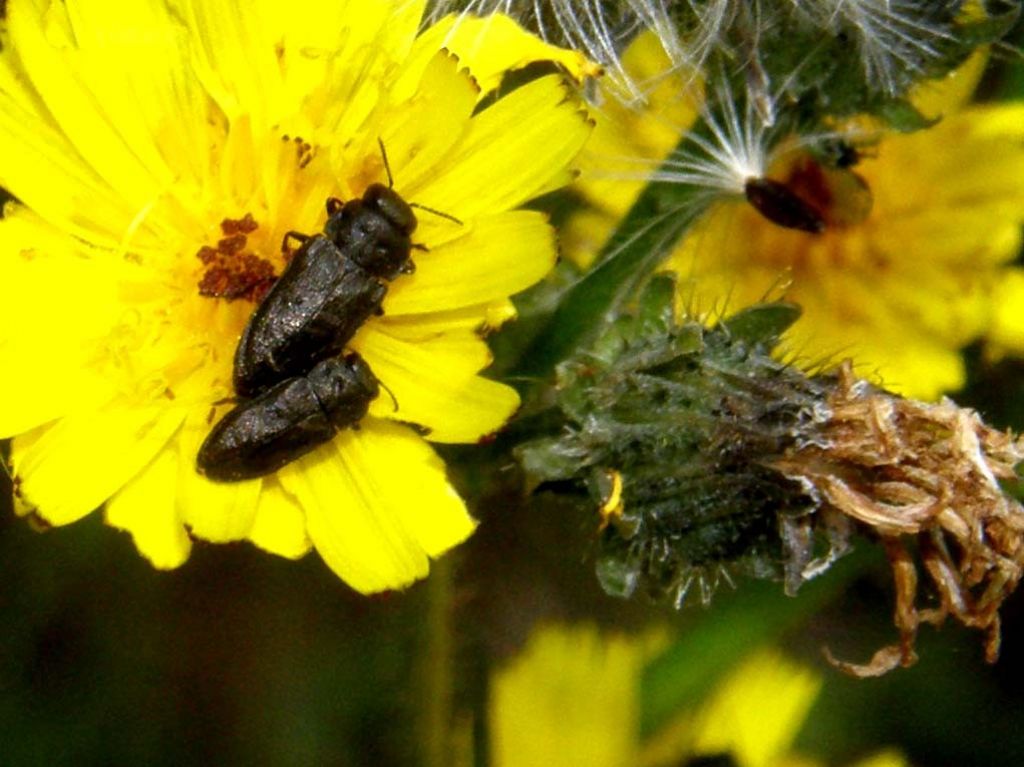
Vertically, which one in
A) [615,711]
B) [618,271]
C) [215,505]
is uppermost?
[215,505]

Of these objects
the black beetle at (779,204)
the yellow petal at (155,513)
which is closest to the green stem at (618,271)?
the black beetle at (779,204)

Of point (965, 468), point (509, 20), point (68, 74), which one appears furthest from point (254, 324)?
point (965, 468)

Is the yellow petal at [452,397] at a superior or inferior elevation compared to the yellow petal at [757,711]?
superior

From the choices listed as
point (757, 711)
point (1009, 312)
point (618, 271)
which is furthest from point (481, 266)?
point (1009, 312)

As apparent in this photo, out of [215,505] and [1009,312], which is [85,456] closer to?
[215,505]

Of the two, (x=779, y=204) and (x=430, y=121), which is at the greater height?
(x=430, y=121)

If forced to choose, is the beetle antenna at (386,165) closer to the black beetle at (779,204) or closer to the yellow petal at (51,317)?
the yellow petal at (51,317)

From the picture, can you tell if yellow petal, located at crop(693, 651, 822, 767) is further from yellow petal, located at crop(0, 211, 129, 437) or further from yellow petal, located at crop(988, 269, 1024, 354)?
yellow petal, located at crop(0, 211, 129, 437)
